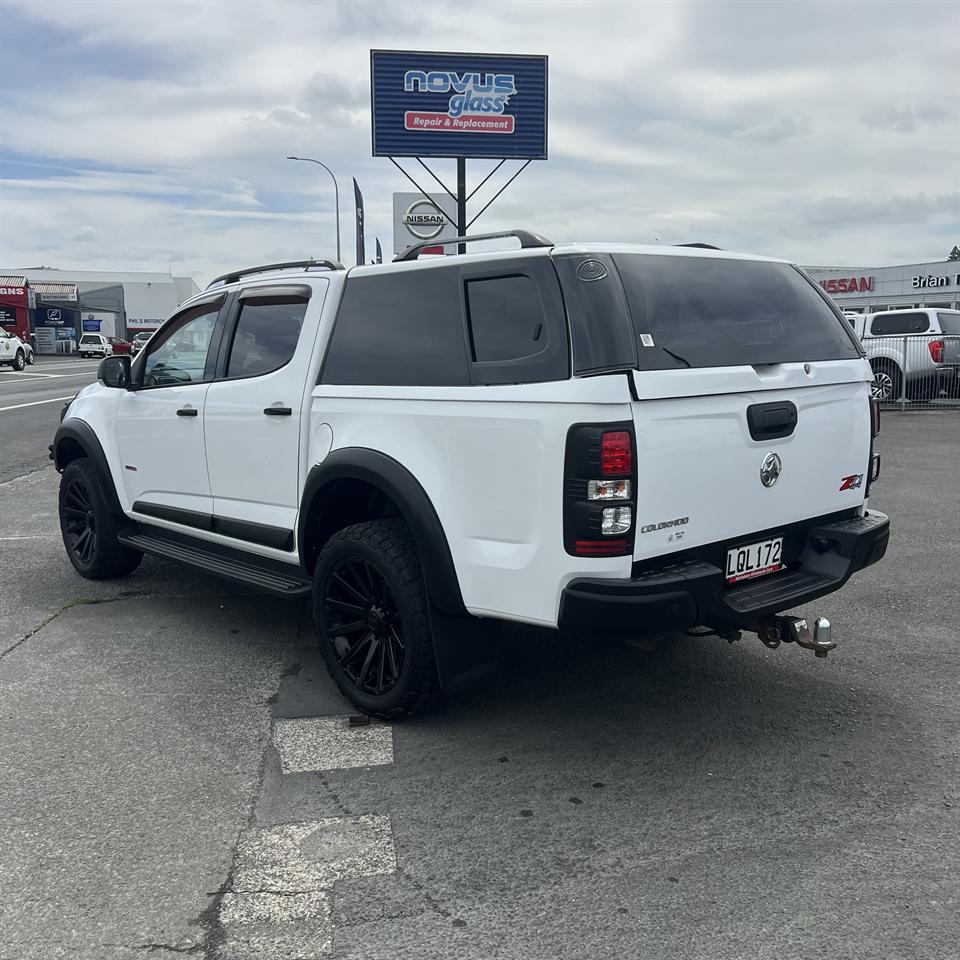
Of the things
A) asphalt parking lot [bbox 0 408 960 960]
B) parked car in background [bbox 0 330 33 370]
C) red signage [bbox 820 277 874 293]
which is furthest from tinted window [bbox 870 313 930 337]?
red signage [bbox 820 277 874 293]

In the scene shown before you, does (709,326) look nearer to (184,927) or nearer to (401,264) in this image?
(401,264)

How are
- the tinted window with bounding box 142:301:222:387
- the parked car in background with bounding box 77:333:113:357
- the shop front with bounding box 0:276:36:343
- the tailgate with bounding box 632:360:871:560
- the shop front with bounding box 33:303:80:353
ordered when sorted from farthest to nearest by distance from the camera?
the shop front with bounding box 33:303:80:353 → the shop front with bounding box 0:276:36:343 → the parked car in background with bounding box 77:333:113:357 → the tinted window with bounding box 142:301:222:387 → the tailgate with bounding box 632:360:871:560

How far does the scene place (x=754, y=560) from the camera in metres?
3.62

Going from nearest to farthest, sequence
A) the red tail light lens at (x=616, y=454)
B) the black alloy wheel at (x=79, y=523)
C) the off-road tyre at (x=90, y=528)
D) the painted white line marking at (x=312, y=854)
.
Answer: the painted white line marking at (x=312, y=854)
the red tail light lens at (x=616, y=454)
the off-road tyre at (x=90, y=528)
the black alloy wheel at (x=79, y=523)

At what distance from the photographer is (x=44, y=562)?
682 cm

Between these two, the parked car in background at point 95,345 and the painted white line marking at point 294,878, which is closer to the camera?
the painted white line marking at point 294,878

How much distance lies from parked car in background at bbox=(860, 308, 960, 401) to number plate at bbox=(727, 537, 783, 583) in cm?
1431

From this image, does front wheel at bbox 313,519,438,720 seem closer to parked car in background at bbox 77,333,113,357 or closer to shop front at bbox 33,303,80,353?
parked car in background at bbox 77,333,113,357

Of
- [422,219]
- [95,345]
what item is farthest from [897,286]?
[95,345]

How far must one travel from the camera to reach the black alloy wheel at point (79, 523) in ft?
20.2

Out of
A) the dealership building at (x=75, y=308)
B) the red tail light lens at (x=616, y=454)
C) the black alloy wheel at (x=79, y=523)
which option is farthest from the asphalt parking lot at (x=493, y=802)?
the dealership building at (x=75, y=308)

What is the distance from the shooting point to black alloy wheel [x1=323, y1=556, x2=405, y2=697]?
3875mm

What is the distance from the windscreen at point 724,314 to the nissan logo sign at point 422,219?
723 inches

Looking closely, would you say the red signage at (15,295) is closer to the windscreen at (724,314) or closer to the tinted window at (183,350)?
the tinted window at (183,350)
